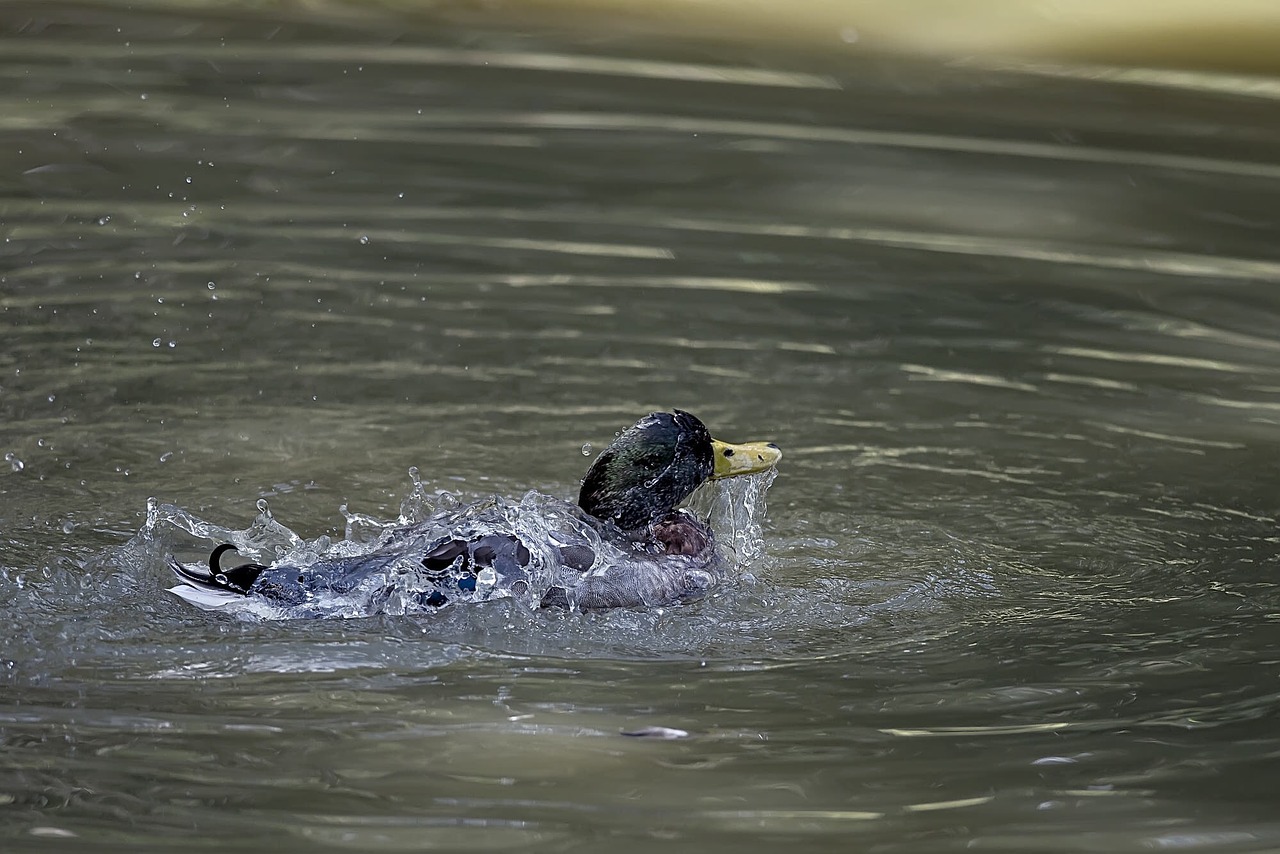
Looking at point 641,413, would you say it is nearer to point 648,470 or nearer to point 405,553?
point 648,470

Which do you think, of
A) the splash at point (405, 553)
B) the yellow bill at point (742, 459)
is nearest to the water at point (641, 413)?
the splash at point (405, 553)

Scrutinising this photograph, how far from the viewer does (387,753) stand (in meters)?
3.92

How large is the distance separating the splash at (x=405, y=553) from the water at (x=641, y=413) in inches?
3.0

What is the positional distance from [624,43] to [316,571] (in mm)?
5195

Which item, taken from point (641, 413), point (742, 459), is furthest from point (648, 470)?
point (641, 413)

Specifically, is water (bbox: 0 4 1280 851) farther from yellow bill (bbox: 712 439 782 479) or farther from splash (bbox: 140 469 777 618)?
yellow bill (bbox: 712 439 782 479)

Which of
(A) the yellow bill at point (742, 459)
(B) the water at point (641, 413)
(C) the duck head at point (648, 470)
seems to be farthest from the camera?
(A) the yellow bill at point (742, 459)

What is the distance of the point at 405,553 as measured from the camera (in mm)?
4863

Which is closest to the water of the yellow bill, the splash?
the splash

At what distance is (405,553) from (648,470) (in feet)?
2.65

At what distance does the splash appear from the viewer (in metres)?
4.79

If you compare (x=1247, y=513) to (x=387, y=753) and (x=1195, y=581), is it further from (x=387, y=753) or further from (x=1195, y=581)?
(x=387, y=753)

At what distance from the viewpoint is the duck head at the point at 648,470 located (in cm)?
525

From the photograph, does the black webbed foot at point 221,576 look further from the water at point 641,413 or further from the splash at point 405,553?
the water at point 641,413
